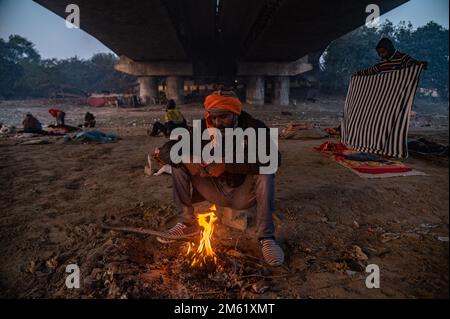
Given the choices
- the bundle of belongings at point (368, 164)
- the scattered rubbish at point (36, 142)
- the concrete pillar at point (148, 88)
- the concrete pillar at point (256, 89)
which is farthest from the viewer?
the concrete pillar at point (148, 88)

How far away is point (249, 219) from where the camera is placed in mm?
3311

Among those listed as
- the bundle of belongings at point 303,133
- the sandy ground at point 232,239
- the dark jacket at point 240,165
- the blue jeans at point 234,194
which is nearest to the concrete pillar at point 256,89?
the bundle of belongings at point 303,133

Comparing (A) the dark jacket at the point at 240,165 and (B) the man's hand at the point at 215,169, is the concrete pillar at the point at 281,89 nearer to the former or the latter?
(A) the dark jacket at the point at 240,165

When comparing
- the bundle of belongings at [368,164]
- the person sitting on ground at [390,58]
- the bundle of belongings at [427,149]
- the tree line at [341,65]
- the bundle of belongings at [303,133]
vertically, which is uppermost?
the tree line at [341,65]

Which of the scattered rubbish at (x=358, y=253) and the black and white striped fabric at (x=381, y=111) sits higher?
the black and white striped fabric at (x=381, y=111)

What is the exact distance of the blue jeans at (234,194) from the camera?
264 cm

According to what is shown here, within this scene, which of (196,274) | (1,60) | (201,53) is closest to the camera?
(196,274)

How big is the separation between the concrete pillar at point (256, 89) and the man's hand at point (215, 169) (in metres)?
20.6

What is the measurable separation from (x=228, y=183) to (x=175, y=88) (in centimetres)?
2116
